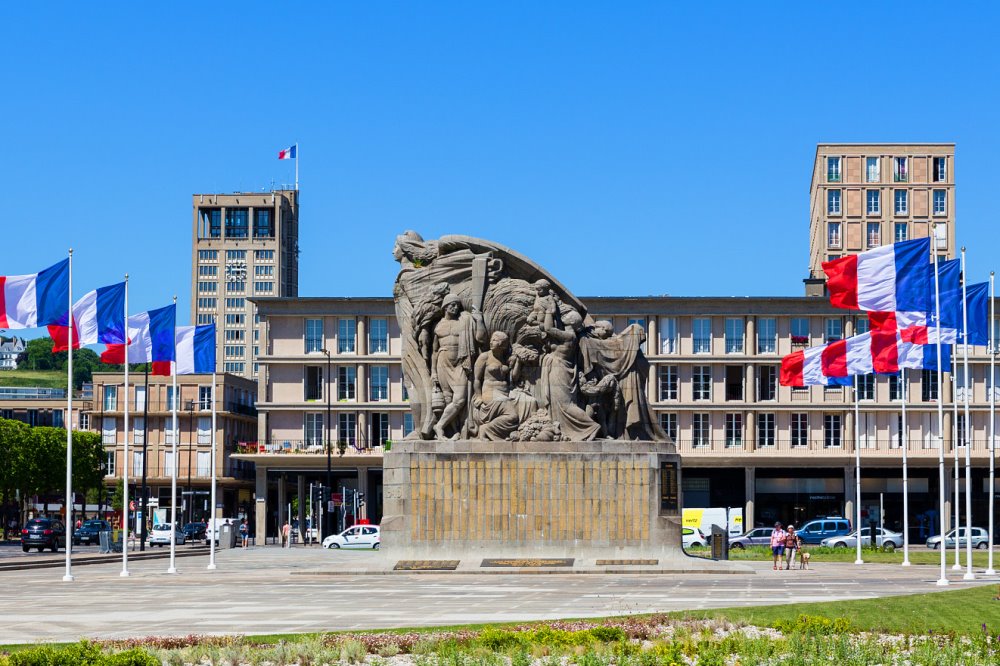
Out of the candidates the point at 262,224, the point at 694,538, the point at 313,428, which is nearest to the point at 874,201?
the point at 313,428

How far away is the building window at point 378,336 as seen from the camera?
97.4 metres

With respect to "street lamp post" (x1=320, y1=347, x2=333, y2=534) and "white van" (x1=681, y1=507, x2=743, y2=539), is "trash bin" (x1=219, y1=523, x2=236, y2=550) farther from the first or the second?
"white van" (x1=681, y1=507, x2=743, y2=539)

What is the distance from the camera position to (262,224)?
180500mm

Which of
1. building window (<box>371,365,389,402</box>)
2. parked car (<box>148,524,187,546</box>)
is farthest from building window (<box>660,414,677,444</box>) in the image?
parked car (<box>148,524,187,546</box>)

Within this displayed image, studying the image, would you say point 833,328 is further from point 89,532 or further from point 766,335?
point 89,532

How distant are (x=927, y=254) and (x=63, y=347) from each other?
84.6 ft

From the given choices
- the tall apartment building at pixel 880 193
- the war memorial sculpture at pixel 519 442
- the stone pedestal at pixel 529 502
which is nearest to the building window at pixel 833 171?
the tall apartment building at pixel 880 193

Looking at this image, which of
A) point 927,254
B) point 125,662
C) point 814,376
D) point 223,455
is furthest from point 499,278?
point 223,455

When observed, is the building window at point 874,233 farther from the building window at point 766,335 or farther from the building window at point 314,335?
the building window at point 314,335

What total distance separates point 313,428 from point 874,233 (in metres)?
51.4

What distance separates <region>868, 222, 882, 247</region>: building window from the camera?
121m

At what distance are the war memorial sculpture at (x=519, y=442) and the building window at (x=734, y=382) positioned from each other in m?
47.9

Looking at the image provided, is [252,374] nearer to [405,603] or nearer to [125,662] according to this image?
[405,603]

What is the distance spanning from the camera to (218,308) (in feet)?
589
